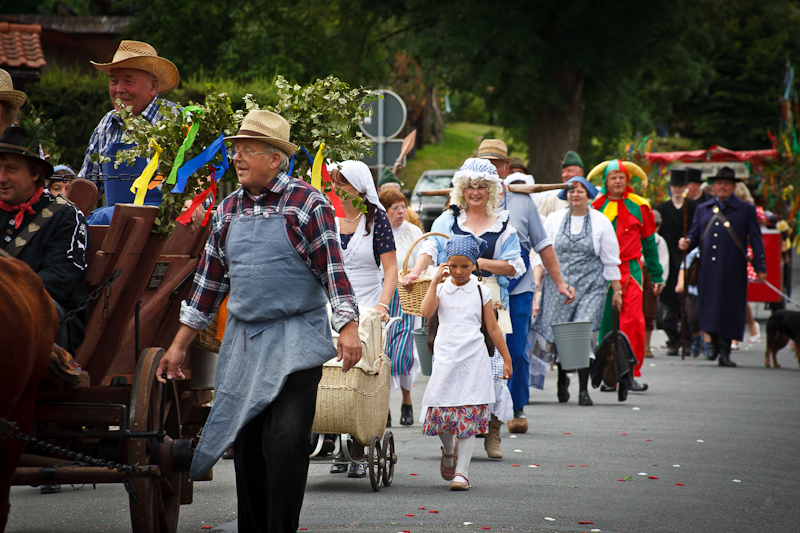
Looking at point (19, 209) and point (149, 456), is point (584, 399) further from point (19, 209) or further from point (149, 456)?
point (19, 209)

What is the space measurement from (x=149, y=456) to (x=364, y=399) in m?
1.79

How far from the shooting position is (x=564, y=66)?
26.2 metres

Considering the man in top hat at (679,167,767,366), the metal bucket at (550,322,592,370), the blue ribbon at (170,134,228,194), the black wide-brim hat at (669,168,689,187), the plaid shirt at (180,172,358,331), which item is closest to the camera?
the plaid shirt at (180,172,358,331)

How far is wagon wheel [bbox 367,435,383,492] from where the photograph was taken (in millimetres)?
6574

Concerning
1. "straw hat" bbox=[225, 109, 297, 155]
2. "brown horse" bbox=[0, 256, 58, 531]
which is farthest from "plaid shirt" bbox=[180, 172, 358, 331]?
"brown horse" bbox=[0, 256, 58, 531]

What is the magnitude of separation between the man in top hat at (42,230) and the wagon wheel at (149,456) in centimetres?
40

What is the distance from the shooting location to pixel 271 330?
4.73 m

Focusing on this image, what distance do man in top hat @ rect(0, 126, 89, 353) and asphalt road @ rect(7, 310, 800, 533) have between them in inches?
55.9

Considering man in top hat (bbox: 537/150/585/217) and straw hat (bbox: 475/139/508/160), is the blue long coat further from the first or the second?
straw hat (bbox: 475/139/508/160)

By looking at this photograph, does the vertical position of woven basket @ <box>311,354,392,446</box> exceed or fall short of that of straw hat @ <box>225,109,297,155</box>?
it falls short

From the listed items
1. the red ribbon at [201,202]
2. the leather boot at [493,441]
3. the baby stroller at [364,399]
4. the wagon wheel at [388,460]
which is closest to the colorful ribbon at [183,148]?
the red ribbon at [201,202]

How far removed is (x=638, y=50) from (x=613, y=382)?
17158 mm

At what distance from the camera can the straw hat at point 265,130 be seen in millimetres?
Result: 4875

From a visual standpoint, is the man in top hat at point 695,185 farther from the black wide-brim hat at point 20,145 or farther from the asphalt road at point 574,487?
the black wide-brim hat at point 20,145
